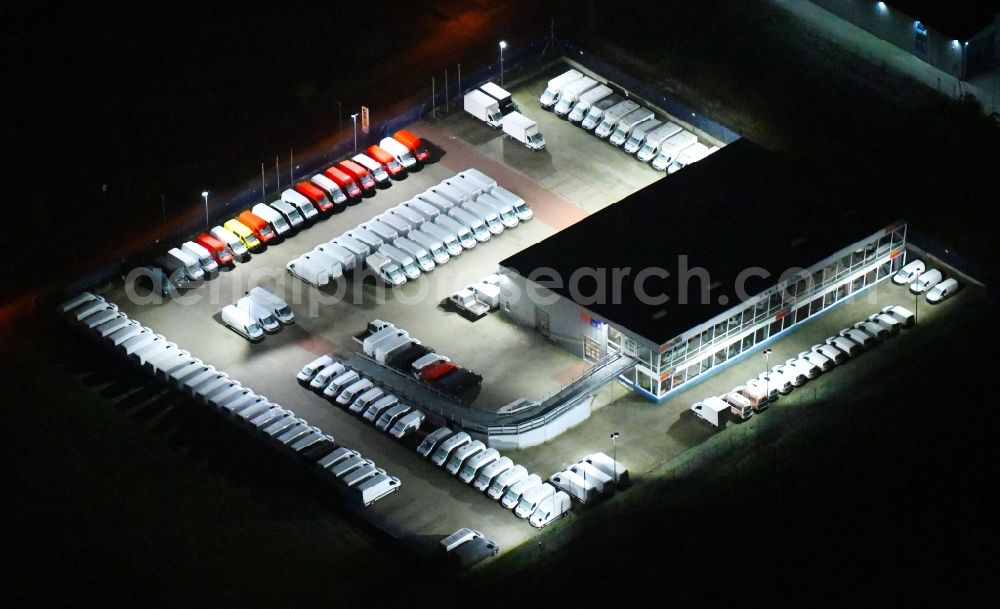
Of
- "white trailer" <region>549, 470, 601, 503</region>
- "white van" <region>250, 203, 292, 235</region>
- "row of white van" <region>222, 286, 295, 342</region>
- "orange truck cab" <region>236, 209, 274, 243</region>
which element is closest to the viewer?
"white trailer" <region>549, 470, 601, 503</region>

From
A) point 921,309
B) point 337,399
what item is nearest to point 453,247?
point 337,399

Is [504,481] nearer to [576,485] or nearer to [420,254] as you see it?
[576,485]

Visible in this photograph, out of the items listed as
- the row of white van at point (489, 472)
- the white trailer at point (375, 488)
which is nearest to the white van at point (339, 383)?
the row of white van at point (489, 472)

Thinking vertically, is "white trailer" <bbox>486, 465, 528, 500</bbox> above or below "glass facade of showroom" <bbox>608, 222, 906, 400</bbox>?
below

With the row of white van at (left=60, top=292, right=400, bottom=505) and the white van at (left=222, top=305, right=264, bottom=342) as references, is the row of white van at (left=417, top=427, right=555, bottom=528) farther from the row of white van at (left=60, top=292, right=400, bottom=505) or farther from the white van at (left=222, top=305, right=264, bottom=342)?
the white van at (left=222, top=305, right=264, bottom=342)

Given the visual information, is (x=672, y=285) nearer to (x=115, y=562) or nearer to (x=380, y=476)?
(x=380, y=476)

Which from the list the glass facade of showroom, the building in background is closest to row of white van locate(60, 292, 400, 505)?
the building in background
